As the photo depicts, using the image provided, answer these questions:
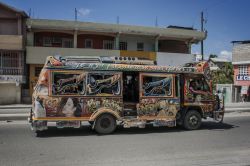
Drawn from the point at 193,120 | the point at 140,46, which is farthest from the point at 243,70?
the point at 193,120

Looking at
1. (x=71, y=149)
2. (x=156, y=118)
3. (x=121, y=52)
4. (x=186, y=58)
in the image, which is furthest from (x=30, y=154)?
(x=186, y=58)

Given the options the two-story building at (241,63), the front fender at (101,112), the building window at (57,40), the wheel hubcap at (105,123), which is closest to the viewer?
the front fender at (101,112)

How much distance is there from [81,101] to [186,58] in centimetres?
2680

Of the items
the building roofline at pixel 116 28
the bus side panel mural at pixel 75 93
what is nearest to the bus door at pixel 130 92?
the bus side panel mural at pixel 75 93

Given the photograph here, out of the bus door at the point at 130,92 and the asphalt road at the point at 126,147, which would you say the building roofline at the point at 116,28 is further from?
the bus door at the point at 130,92

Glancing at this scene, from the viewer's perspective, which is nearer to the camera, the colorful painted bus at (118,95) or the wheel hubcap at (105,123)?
the colorful painted bus at (118,95)

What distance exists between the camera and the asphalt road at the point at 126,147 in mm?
8742

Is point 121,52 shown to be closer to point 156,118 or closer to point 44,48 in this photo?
point 44,48

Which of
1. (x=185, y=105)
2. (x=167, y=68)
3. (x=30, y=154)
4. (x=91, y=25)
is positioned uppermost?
(x=91, y=25)

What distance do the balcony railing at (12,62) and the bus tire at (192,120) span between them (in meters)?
22.0

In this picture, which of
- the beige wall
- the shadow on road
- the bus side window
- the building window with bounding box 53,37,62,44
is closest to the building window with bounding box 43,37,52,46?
→ the building window with bounding box 53,37,62,44

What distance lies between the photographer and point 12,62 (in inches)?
1310

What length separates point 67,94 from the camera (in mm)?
12633

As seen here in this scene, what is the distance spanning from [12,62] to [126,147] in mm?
25167
